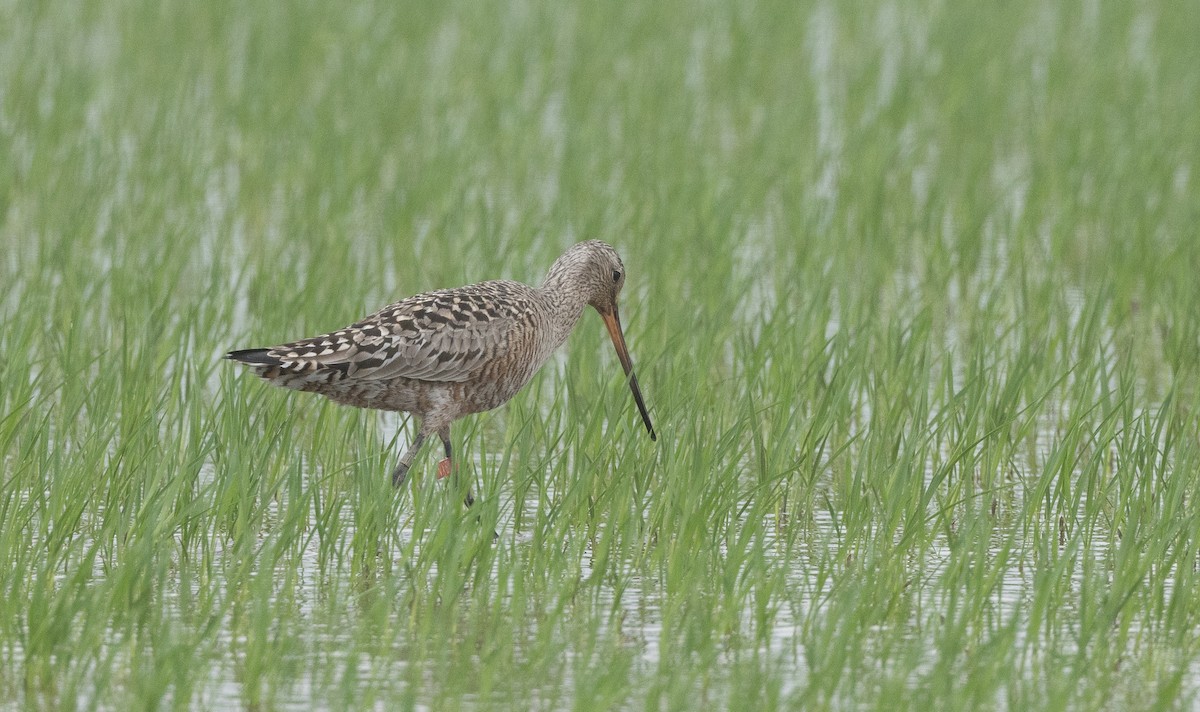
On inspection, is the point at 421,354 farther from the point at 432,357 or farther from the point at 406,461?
the point at 406,461

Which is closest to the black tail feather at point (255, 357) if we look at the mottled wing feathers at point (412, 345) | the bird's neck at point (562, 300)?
the mottled wing feathers at point (412, 345)

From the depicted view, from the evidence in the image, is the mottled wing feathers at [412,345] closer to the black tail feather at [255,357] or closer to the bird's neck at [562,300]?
the black tail feather at [255,357]

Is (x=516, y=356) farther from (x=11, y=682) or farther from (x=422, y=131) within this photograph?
(x=422, y=131)

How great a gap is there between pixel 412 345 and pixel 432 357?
0.07m

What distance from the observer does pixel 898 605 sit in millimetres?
4586

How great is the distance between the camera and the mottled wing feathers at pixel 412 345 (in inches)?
210

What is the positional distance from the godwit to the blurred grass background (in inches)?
7.4

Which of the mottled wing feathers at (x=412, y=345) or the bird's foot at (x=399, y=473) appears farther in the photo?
the bird's foot at (x=399, y=473)

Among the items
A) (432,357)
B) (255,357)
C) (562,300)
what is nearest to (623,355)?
(562,300)

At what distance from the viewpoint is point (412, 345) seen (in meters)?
5.48

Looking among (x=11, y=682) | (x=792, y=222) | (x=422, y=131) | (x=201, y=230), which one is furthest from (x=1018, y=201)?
(x=11, y=682)

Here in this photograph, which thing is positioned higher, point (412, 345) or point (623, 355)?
point (623, 355)

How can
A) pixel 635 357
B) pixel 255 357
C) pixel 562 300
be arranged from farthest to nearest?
pixel 635 357, pixel 562 300, pixel 255 357

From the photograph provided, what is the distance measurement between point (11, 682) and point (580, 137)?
6.97 m
